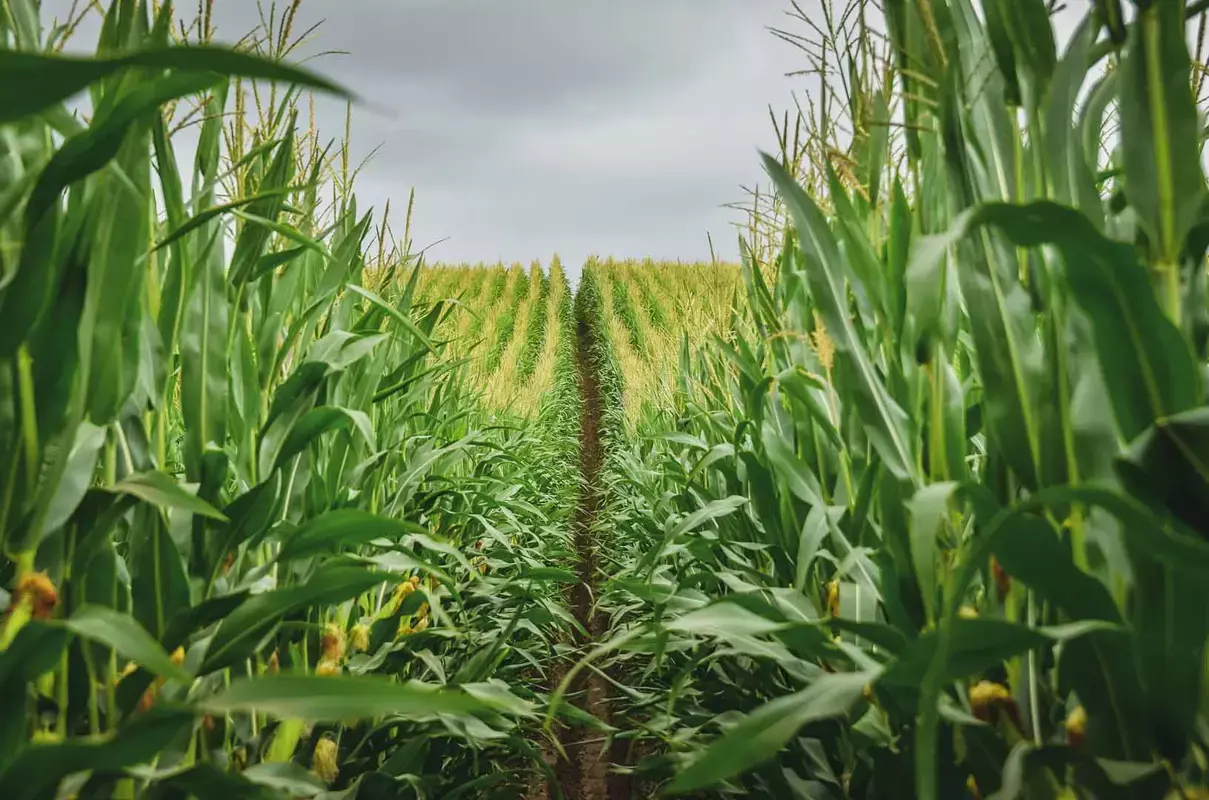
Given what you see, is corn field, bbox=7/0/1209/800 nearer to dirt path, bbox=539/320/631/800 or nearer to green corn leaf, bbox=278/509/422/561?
green corn leaf, bbox=278/509/422/561

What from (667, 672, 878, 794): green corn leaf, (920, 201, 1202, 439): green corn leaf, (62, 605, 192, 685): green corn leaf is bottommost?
(667, 672, 878, 794): green corn leaf

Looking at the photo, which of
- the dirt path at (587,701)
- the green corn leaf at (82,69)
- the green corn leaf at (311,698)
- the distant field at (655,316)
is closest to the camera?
the green corn leaf at (82,69)

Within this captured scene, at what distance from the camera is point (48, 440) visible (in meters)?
0.76

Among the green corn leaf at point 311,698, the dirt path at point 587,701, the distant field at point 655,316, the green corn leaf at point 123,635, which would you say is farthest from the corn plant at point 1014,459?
the distant field at point 655,316

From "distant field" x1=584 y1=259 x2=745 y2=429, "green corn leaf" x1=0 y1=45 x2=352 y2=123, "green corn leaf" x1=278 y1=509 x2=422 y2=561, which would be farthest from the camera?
"distant field" x1=584 y1=259 x2=745 y2=429

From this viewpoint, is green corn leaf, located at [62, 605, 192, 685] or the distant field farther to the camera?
the distant field

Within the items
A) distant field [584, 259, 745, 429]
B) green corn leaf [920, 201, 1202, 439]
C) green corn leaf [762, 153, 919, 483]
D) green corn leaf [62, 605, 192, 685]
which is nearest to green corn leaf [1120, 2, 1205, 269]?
green corn leaf [920, 201, 1202, 439]

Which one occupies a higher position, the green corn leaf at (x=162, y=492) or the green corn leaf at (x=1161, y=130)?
the green corn leaf at (x=1161, y=130)

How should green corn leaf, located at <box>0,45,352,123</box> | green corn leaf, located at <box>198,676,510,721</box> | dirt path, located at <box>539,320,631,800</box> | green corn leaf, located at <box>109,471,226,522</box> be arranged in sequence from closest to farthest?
green corn leaf, located at <box>0,45,352,123</box>, green corn leaf, located at <box>198,676,510,721</box>, green corn leaf, located at <box>109,471,226,522</box>, dirt path, located at <box>539,320,631,800</box>

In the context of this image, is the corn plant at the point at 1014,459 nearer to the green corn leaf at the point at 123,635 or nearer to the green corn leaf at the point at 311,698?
the green corn leaf at the point at 311,698

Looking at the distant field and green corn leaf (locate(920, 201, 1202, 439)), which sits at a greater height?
the distant field

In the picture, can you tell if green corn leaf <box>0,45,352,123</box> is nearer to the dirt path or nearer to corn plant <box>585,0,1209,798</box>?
corn plant <box>585,0,1209,798</box>

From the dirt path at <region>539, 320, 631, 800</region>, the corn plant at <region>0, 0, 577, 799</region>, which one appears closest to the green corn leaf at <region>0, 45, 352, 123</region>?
the corn plant at <region>0, 0, 577, 799</region>

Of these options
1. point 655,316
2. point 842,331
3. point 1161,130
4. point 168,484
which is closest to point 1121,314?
point 1161,130
